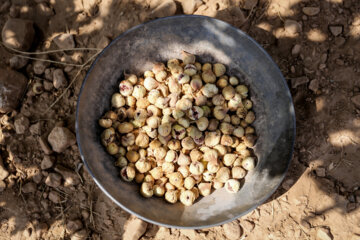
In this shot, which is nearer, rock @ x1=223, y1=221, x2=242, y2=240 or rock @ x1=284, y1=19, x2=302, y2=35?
rock @ x1=223, y1=221, x2=242, y2=240

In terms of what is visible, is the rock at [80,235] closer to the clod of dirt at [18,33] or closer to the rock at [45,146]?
the rock at [45,146]

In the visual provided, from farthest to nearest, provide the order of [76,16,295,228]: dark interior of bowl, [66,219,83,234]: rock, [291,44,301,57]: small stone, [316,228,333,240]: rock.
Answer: [291,44,301,57]: small stone < [66,219,83,234]: rock < [316,228,333,240]: rock < [76,16,295,228]: dark interior of bowl

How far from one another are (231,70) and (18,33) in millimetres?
2249

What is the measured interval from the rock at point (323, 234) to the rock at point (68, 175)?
2.43 metres

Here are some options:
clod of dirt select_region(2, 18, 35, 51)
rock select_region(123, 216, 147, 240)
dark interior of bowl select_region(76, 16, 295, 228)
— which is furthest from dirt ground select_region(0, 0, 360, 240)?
dark interior of bowl select_region(76, 16, 295, 228)

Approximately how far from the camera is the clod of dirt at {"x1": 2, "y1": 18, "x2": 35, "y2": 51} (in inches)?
117

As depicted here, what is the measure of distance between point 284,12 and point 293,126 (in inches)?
54.7

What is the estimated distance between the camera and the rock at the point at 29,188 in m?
2.89

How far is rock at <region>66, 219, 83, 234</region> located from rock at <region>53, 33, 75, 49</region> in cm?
181

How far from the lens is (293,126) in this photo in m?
2.33

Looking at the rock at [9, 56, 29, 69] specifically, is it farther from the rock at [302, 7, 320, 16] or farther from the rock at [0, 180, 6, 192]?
the rock at [302, 7, 320, 16]

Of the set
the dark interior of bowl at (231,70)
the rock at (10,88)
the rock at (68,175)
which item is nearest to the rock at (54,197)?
the rock at (68,175)

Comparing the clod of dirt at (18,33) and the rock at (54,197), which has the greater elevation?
the clod of dirt at (18,33)

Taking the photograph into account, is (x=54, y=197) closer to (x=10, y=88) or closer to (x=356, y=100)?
(x=10, y=88)
